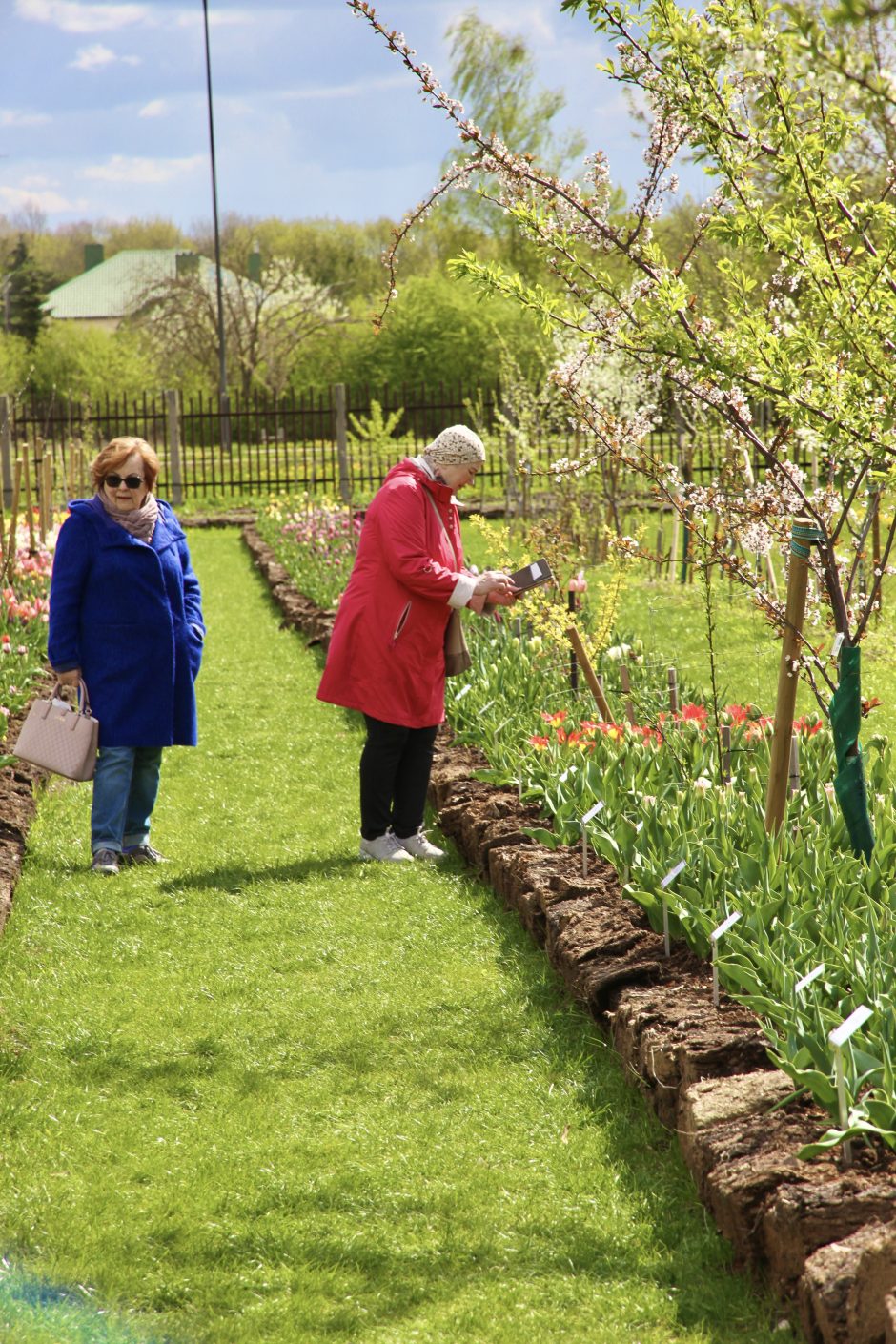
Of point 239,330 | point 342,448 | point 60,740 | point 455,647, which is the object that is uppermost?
point 239,330

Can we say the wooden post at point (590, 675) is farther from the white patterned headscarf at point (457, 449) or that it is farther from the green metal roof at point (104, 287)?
the green metal roof at point (104, 287)

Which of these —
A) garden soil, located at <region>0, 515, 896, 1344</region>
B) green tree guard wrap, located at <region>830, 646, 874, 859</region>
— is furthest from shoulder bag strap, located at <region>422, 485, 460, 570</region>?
green tree guard wrap, located at <region>830, 646, 874, 859</region>

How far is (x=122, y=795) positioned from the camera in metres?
4.93

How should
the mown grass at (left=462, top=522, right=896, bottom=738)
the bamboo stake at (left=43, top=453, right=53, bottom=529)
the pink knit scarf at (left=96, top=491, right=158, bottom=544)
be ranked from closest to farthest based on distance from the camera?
1. the pink knit scarf at (left=96, top=491, right=158, bottom=544)
2. the mown grass at (left=462, top=522, right=896, bottom=738)
3. the bamboo stake at (left=43, top=453, right=53, bottom=529)

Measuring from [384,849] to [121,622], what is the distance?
1.25 meters

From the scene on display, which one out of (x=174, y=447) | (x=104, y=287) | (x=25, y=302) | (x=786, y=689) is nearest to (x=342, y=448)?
(x=174, y=447)

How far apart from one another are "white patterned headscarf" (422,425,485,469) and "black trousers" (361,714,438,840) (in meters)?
0.95

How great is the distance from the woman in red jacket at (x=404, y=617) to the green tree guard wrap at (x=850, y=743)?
4.60 ft

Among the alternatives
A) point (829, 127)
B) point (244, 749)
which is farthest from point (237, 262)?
point (829, 127)

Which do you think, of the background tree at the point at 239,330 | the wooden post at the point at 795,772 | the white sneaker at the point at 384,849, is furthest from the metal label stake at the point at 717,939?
the background tree at the point at 239,330

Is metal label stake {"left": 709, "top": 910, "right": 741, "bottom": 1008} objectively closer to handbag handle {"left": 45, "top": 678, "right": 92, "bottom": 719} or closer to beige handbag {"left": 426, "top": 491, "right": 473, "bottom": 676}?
beige handbag {"left": 426, "top": 491, "right": 473, "bottom": 676}

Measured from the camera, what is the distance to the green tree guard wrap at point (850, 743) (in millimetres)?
3561

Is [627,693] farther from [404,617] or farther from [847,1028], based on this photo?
[847,1028]

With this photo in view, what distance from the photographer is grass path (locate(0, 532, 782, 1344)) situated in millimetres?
2484
